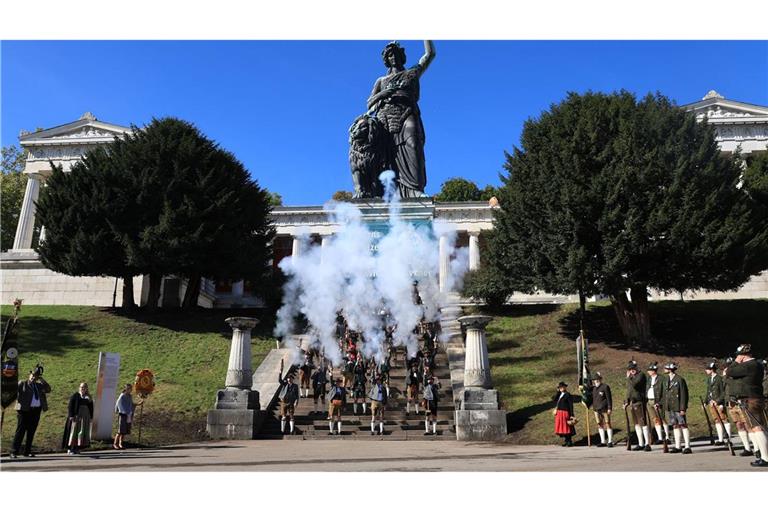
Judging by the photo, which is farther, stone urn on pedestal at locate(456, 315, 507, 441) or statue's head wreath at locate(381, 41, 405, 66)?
statue's head wreath at locate(381, 41, 405, 66)

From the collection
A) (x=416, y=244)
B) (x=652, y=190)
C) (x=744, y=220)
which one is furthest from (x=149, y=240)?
(x=744, y=220)

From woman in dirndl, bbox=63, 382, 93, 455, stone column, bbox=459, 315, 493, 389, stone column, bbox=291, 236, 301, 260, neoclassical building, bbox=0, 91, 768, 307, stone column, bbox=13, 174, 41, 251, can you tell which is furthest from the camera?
stone column, bbox=13, 174, 41, 251

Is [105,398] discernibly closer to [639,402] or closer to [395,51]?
[639,402]

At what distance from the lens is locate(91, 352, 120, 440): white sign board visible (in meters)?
18.3

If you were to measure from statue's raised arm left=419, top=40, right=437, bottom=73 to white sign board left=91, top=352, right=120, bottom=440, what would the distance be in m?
29.3

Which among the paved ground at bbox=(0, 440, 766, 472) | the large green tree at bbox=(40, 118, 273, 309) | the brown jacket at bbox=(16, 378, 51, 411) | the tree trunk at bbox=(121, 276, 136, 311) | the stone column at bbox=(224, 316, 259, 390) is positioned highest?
the large green tree at bbox=(40, 118, 273, 309)

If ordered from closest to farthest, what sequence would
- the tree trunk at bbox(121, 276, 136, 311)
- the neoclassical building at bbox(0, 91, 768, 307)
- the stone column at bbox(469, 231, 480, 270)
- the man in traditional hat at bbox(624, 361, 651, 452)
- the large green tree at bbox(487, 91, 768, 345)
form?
the man in traditional hat at bbox(624, 361, 651, 452) → the large green tree at bbox(487, 91, 768, 345) → the tree trunk at bbox(121, 276, 136, 311) → the neoclassical building at bbox(0, 91, 768, 307) → the stone column at bbox(469, 231, 480, 270)

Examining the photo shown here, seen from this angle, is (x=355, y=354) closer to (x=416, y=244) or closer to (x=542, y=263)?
(x=416, y=244)

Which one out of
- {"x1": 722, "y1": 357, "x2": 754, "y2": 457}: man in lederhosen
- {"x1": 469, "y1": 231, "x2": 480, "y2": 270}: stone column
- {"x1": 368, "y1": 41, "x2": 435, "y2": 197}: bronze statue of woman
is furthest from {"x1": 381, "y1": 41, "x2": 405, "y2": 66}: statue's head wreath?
{"x1": 722, "y1": 357, "x2": 754, "y2": 457}: man in lederhosen

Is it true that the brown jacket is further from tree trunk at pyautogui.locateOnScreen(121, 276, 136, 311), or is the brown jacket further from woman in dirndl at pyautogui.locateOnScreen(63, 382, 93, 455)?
tree trunk at pyautogui.locateOnScreen(121, 276, 136, 311)

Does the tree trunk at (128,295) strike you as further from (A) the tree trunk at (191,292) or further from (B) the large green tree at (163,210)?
(A) the tree trunk at (191,292)

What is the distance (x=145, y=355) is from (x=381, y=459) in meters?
21.9

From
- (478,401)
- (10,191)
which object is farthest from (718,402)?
(10,191)

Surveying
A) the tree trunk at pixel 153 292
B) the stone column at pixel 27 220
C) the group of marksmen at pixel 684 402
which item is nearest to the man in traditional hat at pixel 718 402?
the group of marksmen at pixel 684 402
